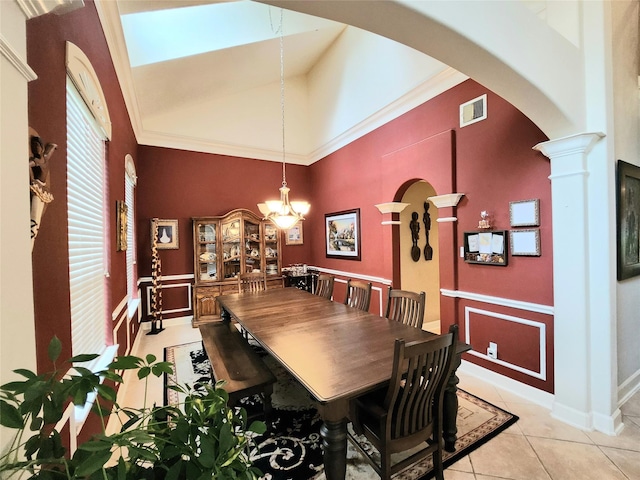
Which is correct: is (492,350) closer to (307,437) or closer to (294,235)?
(307,437)

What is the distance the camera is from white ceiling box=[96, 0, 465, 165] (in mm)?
3025

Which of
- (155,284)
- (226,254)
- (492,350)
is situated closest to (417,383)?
(492,350)

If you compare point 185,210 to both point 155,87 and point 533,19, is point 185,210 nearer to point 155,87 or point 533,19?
point 155,87

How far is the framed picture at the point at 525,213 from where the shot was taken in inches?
95.8

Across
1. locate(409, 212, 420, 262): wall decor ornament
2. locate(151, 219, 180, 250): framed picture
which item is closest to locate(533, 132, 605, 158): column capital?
locate(409, 212, 420, 262): wall decor ornament

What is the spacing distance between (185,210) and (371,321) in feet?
13.2

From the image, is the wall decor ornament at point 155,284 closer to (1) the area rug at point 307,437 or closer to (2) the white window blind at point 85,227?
(1) the area rug at point 307,437

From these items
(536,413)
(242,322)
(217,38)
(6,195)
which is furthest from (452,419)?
(217,38)

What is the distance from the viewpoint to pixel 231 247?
5156 millimetres

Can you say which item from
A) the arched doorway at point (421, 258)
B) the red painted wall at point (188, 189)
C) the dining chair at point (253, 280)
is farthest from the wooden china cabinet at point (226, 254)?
the arched doorway at point (421, 258)

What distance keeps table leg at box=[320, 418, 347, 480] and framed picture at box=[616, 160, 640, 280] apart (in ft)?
8.02

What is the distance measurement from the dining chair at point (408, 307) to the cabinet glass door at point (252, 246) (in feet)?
10.4

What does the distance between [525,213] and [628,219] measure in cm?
73

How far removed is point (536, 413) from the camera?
91.4 inches
